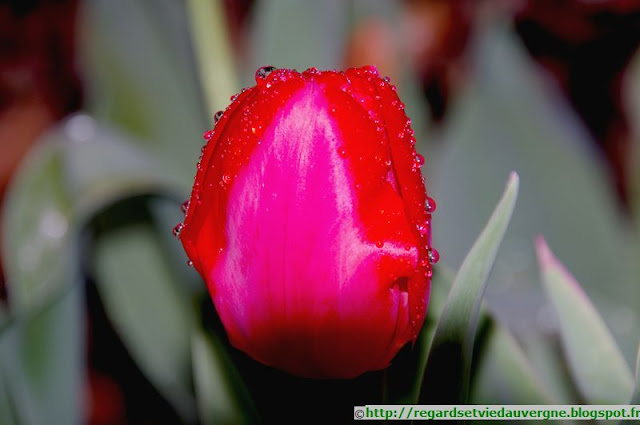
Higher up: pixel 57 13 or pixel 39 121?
pixel 57 13

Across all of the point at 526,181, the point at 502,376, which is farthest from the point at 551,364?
the point at 526,181

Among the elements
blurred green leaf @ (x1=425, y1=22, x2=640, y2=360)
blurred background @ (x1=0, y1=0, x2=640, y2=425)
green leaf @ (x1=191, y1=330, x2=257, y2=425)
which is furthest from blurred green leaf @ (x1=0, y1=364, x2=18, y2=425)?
blurred green leaf @ (x1=425, y1=22, x2=640, y2=360)

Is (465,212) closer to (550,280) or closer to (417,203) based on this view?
(550,280)

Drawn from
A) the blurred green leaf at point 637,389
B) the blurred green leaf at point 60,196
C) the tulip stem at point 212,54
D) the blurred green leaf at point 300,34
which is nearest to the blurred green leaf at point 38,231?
the blurred green leaf at point 60,196

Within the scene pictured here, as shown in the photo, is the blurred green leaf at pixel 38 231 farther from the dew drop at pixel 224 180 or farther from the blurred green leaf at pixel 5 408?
the dew drop at pixel 224 180

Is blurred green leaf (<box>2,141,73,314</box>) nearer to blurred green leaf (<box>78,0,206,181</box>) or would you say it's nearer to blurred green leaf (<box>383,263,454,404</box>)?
blurred green leaf (<box>78,0,206,181</box>)

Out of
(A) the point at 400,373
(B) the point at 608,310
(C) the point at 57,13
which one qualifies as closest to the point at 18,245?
(A) the point at 400,373
